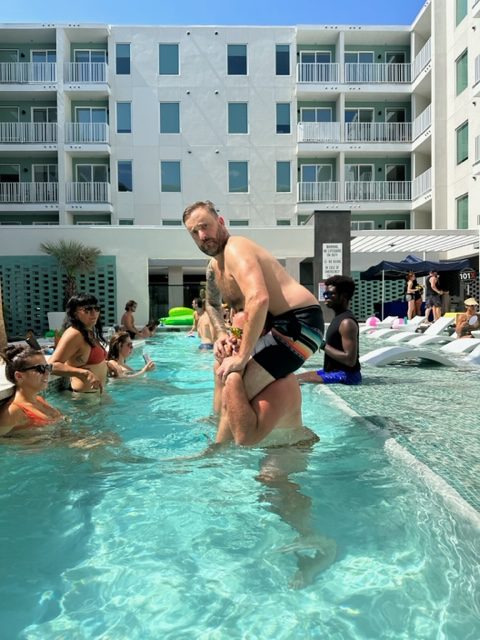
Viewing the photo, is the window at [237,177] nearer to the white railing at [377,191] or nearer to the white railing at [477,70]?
the white railing at [377,191]

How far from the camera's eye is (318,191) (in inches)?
1091

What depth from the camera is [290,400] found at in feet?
10.9

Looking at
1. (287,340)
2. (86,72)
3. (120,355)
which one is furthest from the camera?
(86,72)

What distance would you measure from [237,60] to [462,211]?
13278mm

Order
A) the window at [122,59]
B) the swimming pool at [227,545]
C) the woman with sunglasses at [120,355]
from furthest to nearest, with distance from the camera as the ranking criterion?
the window at [122,59], the woman with sunglasses at [120,355], the swimming pool at [227,545]

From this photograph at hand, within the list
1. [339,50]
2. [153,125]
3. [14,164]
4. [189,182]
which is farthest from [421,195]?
[14,164]

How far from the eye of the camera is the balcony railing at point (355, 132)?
27.4m

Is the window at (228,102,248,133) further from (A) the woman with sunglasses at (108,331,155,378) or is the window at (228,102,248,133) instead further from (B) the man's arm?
(B) the man's arm

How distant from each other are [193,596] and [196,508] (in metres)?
0.80

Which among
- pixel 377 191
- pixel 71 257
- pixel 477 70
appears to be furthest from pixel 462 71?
pixel 71 257

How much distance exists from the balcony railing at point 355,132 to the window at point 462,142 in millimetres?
4049

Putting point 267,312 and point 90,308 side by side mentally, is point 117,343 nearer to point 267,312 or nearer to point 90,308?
point 90,308

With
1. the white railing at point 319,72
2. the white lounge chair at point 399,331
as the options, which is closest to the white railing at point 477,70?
the white railing at point 319,72

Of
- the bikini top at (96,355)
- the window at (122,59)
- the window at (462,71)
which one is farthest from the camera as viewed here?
the window at (122,59)
